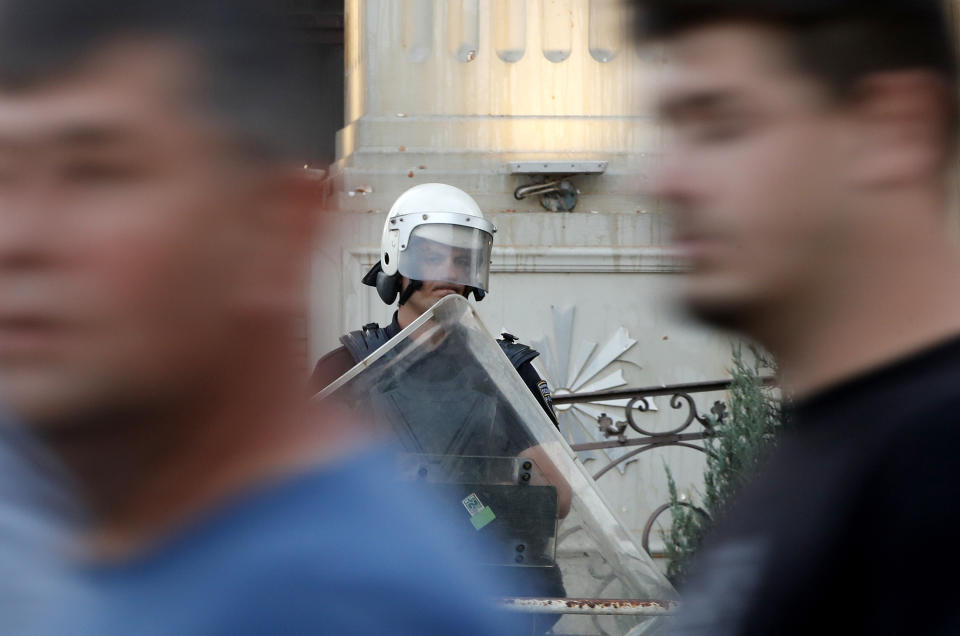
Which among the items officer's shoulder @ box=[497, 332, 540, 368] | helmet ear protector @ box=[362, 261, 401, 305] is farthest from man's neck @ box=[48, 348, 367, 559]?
helmet ear protector @ box=[362, 261, 401, 305]

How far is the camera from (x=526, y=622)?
10.7 ft

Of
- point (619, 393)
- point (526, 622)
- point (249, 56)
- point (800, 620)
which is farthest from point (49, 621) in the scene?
point (619, 393)

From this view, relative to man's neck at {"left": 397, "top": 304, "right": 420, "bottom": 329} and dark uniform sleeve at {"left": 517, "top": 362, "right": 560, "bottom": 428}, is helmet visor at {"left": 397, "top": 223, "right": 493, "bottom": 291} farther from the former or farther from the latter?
dark uniform sleeve at {"left": 517, "top": 362, "right": 560, "bottom": 428}

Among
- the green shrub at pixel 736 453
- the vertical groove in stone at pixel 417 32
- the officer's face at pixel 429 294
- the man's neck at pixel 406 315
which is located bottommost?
the green shrub at pixel 736 453

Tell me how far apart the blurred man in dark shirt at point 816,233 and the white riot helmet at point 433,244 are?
318 centimetres

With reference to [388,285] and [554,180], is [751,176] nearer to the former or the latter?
[388,285]

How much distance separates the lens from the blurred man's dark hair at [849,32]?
123cm

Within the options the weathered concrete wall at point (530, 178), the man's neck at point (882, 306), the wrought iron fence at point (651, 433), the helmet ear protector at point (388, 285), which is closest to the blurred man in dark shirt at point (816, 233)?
the man's neck at point (882, 306)

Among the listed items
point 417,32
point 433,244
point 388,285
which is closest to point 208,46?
point 388,285

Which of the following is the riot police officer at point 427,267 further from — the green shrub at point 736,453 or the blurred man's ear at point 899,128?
the blurred man's ear at point 899,128

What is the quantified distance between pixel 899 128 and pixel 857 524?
353 millimetres

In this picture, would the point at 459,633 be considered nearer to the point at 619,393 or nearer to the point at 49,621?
the point at 49,621

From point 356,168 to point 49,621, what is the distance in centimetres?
739

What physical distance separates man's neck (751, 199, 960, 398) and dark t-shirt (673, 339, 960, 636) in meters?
0.02
